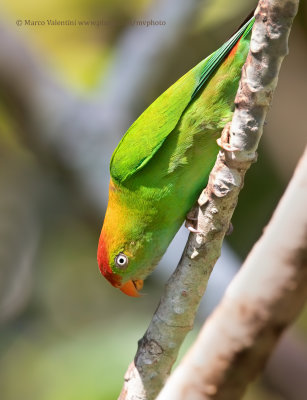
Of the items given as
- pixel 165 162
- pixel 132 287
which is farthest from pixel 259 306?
pixel 132 287

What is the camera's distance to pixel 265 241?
5.59ft

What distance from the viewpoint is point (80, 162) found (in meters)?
5.95

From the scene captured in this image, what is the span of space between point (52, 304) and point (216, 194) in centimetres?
549

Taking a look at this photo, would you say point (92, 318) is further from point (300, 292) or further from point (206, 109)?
point (300, 292)

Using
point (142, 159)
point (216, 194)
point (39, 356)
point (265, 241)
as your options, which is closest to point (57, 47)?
point (39, 356)

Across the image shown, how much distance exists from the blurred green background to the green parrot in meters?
2.07

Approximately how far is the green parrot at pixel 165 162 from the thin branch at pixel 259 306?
1518mm

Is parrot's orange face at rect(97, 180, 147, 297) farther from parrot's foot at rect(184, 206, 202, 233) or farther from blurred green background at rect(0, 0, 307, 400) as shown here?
blurred green background at rect(0, 0, 307, 400)

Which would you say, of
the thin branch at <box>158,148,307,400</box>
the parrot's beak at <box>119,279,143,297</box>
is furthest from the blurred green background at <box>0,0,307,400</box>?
the thin branch at <box>158,148,307,400</box>

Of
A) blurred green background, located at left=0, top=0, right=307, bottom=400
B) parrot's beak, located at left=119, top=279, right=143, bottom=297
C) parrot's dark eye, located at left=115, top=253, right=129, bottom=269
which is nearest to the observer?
parrot's dark eye, located at left=115, top=253, right=129, bottom=269

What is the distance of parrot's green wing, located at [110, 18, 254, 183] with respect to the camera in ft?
Answer: 10.6

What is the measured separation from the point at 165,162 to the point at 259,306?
5.73 feet

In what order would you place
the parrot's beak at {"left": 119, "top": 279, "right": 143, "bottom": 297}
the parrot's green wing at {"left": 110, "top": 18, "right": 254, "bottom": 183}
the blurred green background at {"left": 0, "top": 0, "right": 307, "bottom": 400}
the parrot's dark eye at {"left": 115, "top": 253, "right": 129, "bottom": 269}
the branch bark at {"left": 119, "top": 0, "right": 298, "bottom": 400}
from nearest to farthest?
the branch bark at {"left": 119, "top": 0, "right": 298, "bottom": 400}, the parrot's green wing at {"left": 110, "top": 18, "right": 254, "bottom": 183}, the parrot's dark eye at {"left": 115, "top": 253, "right": 129, "bottom": 269}, the parrot's beak at {"left": 119, "top": 279, "right": 143, "bottom": 297}, the blurred green background at {"left": 0, "top": 0, "right": 307, "bottom": 400}

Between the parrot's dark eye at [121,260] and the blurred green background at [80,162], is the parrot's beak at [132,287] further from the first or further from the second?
the blurred green background at [80,162]
